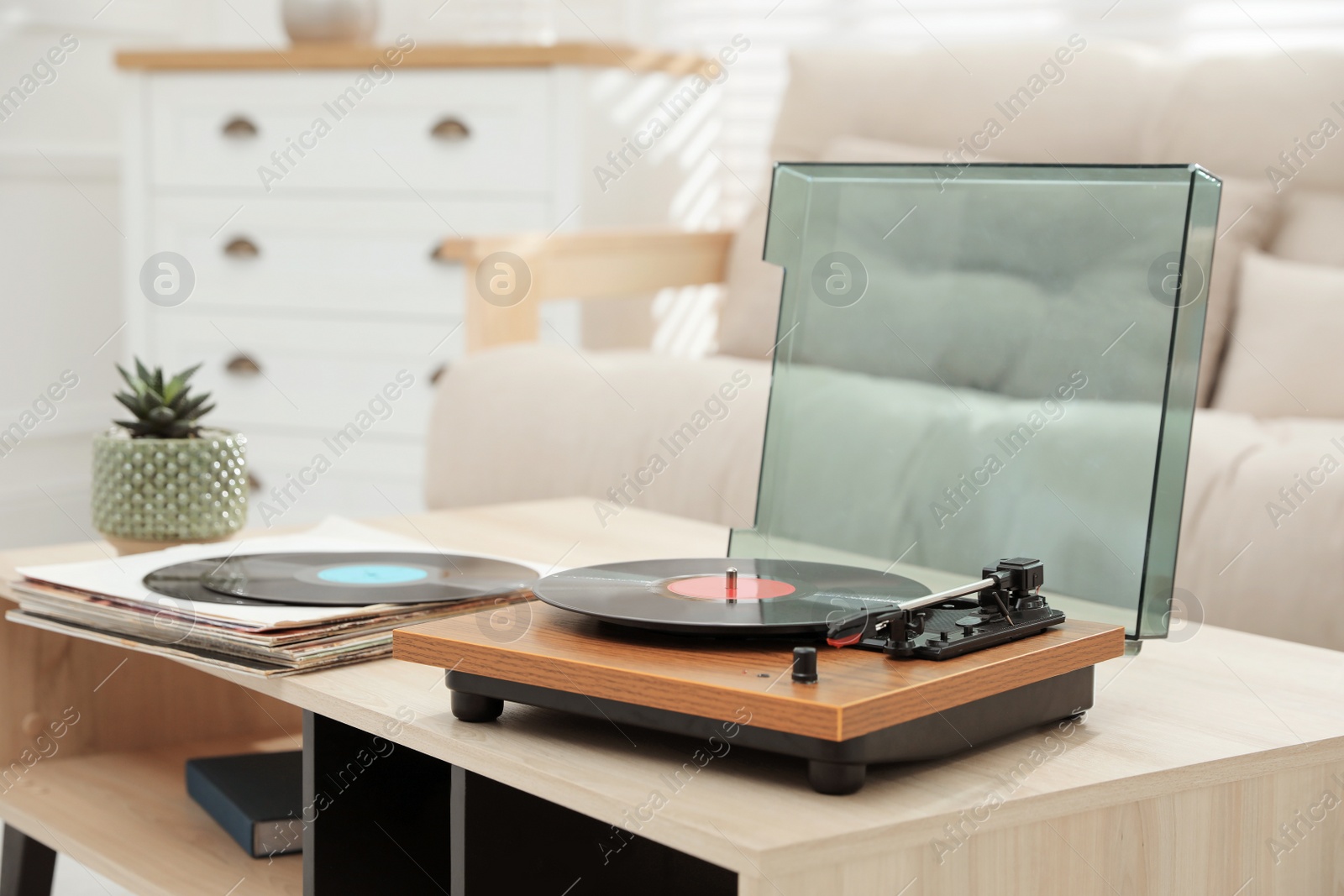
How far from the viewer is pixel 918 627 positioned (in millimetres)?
621

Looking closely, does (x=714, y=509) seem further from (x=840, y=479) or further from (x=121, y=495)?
(x=121, y=495)

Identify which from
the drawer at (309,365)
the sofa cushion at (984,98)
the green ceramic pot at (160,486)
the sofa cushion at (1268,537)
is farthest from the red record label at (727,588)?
the drawer at (309,365)

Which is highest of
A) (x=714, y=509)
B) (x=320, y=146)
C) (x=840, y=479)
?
(x=320, y=146)

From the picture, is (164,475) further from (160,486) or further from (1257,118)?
(1257,118)

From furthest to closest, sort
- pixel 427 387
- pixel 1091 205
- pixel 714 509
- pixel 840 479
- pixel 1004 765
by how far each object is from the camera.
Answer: pixel 427 387 < pixel 714 509 < pixel 840 479 < pixel 1091 205 < pixel 1004 765

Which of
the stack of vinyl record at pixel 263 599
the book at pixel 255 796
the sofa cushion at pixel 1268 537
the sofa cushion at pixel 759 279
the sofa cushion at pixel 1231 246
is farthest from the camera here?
the sofa cushion at pixel 759 279

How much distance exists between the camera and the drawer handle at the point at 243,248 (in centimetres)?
260

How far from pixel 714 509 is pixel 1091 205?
801 millimetres

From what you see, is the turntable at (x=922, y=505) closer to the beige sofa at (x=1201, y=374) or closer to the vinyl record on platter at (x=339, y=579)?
the vinyl record on platter at (x=339, y=579)

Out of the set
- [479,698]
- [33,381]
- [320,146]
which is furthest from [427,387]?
[479,698]

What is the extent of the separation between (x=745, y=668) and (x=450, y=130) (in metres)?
2.00

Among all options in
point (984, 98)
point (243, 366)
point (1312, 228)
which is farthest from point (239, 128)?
point (1312, 228)

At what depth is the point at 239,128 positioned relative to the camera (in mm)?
2594

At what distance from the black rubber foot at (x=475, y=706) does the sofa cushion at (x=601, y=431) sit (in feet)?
3.12
